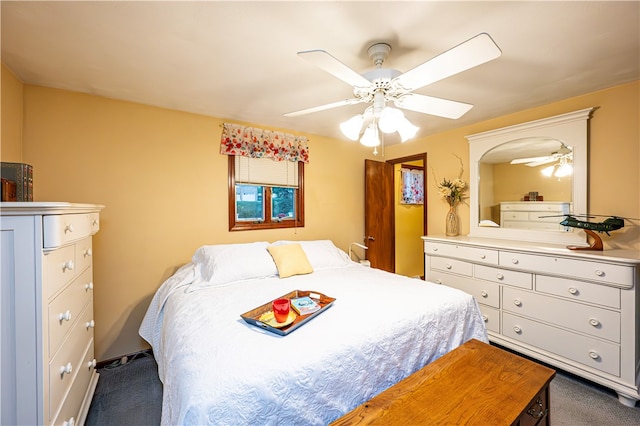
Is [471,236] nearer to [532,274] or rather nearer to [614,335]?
[532,274]

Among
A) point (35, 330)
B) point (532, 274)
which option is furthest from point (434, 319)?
point (35, 330)

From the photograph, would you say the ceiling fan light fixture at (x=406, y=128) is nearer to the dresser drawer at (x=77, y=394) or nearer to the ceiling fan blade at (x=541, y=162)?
Answer: the ceiling fan blade at (x=541, y=162)

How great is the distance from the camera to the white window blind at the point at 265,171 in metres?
2.94

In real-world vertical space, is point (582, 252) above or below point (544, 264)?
above

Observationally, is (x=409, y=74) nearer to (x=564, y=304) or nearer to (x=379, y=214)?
(x=564, y=304)

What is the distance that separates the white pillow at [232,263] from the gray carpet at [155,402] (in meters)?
0.89

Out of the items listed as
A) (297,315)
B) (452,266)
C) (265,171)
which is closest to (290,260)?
(297,315)

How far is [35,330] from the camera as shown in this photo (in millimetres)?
1055

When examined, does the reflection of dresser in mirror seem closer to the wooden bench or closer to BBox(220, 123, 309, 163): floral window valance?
the wooden bench

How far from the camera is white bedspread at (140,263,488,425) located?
3.23ft

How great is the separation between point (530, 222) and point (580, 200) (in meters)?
0.42

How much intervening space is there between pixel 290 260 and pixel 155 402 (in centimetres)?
139

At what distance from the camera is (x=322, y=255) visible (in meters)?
2.72

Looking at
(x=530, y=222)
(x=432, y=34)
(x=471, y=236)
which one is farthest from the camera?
(x=471, y=236)
